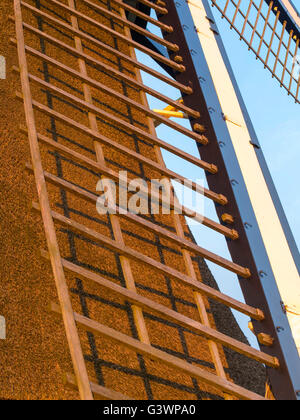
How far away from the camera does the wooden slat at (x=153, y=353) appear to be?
1597mm

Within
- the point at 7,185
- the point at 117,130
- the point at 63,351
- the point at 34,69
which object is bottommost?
the point at 63,351

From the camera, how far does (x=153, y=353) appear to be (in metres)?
1.66

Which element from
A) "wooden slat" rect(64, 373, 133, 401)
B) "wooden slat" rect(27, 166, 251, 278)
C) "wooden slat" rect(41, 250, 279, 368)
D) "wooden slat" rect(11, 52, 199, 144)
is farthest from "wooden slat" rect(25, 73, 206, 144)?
"wooden slat" rect(64, 373, 133, 401)

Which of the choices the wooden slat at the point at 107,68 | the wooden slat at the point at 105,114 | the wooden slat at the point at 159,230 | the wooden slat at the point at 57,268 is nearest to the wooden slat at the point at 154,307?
the wooden slat at the point at 57,268

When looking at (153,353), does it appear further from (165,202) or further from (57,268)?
(165,202)

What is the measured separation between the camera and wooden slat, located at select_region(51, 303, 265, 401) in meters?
1.60

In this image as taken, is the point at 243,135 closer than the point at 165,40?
Yes

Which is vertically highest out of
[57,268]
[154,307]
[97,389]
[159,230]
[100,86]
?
[100,86]

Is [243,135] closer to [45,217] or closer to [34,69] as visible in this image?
[34,69]

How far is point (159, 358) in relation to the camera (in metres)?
1.66

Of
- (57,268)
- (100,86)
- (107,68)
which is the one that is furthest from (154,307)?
(107,68)

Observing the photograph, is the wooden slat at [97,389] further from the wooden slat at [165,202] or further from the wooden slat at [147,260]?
the wooden slat at [165,202]

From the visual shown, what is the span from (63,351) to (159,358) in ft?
1.66

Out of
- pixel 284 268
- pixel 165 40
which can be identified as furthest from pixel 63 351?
pixel 165 40
